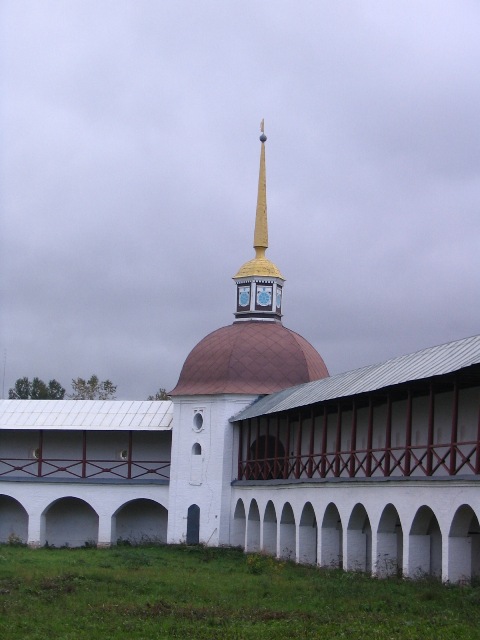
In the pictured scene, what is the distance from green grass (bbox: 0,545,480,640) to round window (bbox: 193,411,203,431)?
37.3ft

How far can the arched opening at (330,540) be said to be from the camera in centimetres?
2700

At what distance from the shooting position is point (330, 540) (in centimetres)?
2717

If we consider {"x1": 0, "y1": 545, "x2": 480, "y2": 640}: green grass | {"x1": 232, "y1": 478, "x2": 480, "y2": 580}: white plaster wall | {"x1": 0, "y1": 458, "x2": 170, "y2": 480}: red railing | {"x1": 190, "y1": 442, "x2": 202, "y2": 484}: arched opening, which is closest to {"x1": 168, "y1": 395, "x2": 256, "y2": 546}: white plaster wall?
{"x1": 190, "y1": 442, "x2": 202, "y2": 484}: arched opening

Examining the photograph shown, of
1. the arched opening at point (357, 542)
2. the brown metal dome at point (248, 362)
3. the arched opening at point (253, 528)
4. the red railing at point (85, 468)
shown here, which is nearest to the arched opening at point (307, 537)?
the arched opening at point (357, 542)

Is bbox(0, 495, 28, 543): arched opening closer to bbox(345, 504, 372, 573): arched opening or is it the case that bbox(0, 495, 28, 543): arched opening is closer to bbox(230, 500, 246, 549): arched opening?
bbox(230, 500, 246, 549): arched opening

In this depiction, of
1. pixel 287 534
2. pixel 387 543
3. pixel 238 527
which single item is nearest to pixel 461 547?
pixel 387 543

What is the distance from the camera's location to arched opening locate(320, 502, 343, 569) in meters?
27.0

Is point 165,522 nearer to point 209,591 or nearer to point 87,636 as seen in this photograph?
point 209,591

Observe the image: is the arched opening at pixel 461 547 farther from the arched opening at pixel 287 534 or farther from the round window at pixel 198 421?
the round window at pixel 198 421

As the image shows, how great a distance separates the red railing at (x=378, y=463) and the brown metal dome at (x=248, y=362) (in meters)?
2.45

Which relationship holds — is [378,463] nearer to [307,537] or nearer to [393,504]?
[393,504]

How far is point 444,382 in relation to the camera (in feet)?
71.7

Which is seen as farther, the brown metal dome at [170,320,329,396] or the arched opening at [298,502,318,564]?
the brown metal dome at [170,320,329,396]

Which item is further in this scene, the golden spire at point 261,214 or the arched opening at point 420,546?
the golden spire at point 261,214
